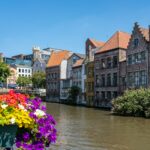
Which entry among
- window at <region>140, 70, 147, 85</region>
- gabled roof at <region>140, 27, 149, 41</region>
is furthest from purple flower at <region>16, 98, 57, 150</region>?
gabled roof at <region>140, 27, 149, 41</region>

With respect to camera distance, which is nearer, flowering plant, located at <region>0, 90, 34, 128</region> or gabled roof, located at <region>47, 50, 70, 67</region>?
flowering plant, located at <region>0, 90, 34, 128</region>

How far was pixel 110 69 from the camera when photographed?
6488cm

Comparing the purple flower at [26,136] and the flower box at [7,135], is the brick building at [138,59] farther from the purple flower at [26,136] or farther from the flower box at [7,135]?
the flower box at [7,135]

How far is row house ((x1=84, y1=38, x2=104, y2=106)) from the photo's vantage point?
236 ft

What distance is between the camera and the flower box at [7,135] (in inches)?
260

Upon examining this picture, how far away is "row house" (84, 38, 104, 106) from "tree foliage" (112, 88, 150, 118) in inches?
945

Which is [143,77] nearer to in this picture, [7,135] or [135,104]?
[135,104]

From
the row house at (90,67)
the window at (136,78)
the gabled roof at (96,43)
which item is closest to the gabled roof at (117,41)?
the row house at (90,67)

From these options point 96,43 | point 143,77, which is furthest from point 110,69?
point 96,43

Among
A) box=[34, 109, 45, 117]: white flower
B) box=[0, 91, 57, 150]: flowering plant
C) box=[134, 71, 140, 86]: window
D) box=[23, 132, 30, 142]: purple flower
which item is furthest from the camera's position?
box=[134, 71, 140, 86]: window

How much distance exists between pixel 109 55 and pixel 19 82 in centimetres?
6710

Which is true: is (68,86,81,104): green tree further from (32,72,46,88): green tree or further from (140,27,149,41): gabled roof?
(32,72,46,88): green tree

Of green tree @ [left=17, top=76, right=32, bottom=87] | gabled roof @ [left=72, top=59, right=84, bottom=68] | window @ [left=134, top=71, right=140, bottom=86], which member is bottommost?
window @ [left=134, top=71, right=140, bottom=86]

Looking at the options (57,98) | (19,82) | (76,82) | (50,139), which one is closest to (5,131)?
(50,139)
